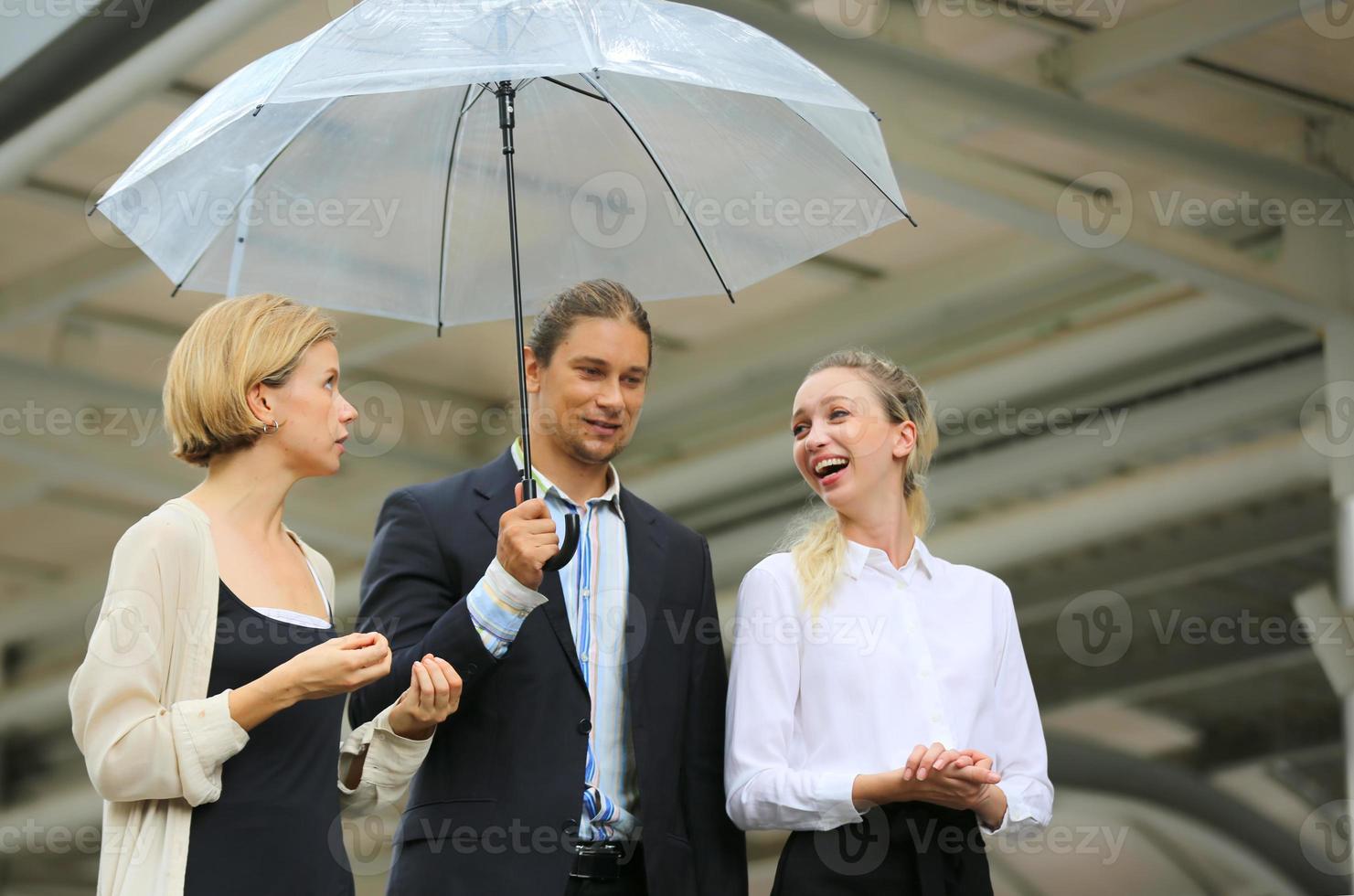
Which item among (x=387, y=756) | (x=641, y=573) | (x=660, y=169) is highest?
(x=660, y=169)

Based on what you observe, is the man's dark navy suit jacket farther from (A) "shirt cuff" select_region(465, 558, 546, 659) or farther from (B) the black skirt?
(B) the black skirt

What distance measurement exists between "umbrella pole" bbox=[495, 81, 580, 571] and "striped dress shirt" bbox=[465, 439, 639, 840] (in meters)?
0.09

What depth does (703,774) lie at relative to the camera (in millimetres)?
2914

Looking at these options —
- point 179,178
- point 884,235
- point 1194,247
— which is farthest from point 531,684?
point 884,235

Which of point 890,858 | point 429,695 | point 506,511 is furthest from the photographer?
point 506,511

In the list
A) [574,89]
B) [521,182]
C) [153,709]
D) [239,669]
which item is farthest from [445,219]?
[153,709]

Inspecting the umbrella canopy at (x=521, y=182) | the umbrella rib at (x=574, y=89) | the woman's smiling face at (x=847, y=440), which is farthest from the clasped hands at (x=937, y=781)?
the umbrella rib at (x=574, y=89)

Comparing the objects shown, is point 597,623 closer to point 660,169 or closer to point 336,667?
point 336,667

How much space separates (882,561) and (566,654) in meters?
0.66

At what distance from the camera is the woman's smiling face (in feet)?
10.1

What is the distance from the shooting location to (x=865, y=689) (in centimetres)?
287

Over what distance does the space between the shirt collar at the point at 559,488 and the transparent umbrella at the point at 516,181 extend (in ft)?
0.84

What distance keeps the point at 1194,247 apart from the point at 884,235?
1.76 metres

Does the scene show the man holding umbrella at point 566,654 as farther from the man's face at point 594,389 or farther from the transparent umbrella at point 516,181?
the transparent umbrella at point 516,181
